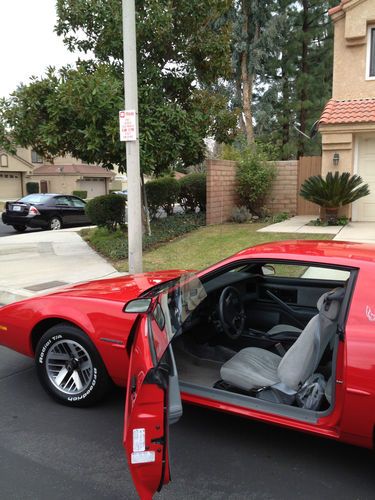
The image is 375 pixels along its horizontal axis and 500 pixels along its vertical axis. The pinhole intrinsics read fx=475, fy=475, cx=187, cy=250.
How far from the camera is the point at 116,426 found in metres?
3.38

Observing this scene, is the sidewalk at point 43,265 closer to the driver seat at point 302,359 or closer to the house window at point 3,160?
the driver seat at point 302,359

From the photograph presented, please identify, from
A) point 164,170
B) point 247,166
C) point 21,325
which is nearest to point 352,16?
point 247,166

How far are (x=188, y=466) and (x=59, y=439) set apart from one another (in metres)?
0.93

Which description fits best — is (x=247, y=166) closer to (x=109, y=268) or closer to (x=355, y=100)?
(x=355, y=100)

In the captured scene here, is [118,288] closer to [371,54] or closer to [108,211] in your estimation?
[108,211]

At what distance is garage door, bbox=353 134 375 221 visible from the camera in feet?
42.7

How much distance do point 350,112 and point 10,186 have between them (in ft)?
123

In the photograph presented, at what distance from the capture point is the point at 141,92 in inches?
400

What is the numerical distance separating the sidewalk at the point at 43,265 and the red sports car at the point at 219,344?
3.66 meters

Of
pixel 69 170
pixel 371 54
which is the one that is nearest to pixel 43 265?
pixel 371 54

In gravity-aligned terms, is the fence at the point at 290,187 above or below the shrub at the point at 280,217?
above

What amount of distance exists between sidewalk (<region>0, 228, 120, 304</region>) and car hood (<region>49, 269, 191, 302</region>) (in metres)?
3.28

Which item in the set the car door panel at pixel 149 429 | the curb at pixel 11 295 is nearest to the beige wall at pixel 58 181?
the curb at pixel 11 295

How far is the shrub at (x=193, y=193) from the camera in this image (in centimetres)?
1527
